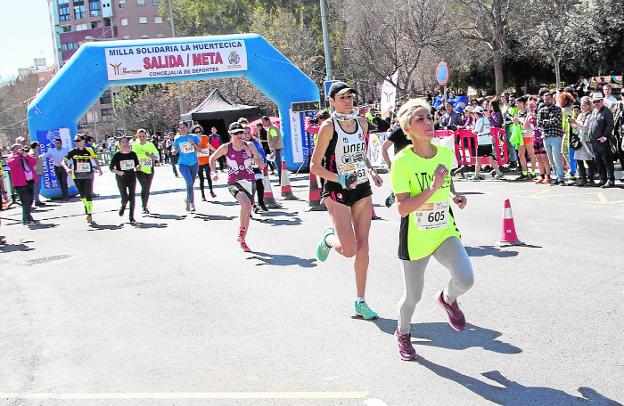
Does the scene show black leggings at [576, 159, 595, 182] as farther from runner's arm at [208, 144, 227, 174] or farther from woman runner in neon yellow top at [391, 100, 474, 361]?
woman runner in neon yellow top at [391, 100, 474, 361]

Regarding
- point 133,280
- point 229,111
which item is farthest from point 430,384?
point 229,111

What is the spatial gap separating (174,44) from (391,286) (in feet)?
57.4

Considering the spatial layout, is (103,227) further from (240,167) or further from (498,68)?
(498,68)

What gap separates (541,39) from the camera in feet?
112

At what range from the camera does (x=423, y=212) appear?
16.0 feet

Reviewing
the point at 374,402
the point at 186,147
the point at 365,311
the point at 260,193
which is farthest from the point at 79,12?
the point at 374,402

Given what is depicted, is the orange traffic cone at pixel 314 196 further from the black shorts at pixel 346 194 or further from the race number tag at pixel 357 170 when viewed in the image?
the black shorts at pixel 346 194

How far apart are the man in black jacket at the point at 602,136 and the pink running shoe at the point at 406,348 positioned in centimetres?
964

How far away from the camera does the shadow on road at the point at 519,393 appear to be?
13.8 feet

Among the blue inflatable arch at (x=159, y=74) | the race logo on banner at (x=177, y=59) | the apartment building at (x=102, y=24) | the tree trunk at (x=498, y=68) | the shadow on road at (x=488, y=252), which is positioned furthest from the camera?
the apartment building at (x=102, y=24)

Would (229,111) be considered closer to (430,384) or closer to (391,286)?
(391,286)

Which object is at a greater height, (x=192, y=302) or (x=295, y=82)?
(x=295, y=82)

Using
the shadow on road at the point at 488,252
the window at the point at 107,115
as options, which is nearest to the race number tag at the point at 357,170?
the shadow on road at the point at 488,252

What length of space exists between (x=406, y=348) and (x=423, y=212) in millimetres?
997
